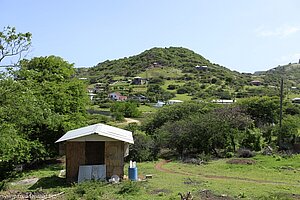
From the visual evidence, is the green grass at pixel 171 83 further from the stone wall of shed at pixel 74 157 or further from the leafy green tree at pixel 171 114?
the stone wall of shed at pixel 74 157

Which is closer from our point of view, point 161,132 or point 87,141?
point 87,141

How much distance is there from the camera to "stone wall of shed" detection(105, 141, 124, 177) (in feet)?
58.9

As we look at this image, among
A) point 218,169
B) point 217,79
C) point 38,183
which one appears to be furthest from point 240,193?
point 217,79

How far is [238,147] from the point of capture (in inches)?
1109

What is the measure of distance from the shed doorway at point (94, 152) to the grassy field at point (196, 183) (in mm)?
1829

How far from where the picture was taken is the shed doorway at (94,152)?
18516 mm

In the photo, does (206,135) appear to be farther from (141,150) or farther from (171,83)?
(171,83)

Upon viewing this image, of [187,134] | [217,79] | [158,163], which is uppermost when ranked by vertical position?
[217,79]

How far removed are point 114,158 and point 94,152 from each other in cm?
127

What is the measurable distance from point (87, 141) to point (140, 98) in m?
53.9

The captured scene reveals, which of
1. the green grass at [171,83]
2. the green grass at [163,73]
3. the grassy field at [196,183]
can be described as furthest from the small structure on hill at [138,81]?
the grassy field at [196,183]

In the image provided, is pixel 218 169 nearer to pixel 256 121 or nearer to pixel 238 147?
pixel 238 147

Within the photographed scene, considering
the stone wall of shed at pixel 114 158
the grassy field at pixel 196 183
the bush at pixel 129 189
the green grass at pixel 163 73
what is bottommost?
the grassy field at pixel 196 183

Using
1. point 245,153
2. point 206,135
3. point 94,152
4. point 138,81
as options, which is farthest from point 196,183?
point 138,81
